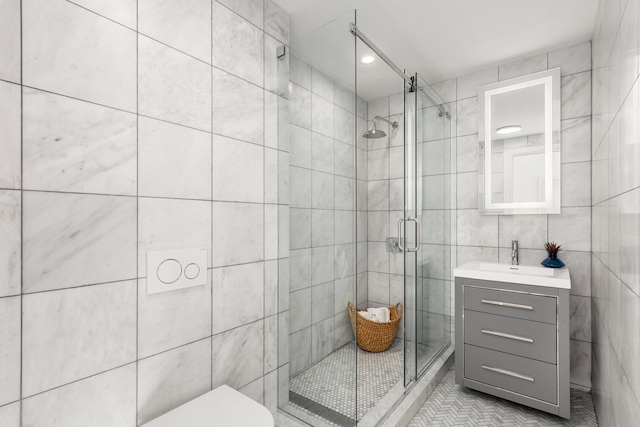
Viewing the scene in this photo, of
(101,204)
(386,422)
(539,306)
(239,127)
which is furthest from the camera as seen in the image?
(539,306)

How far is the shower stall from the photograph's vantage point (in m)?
1.68

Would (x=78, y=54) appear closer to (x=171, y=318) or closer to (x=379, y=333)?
(x=171, y=318)

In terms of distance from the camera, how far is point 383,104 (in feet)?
6.81

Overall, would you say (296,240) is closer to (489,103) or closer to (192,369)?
(192,369)

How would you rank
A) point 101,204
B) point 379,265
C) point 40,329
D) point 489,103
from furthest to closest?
point 489,103, point 379,265, point 101,204, point 40,329

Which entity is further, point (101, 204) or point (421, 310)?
point (421, 310)

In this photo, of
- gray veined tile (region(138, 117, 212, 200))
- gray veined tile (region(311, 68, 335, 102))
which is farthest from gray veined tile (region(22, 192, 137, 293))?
gray veined tile (region(311, 68, 335, 102))

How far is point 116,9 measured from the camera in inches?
46.4

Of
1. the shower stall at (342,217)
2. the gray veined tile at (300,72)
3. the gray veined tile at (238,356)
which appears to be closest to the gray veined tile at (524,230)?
the shower stall at (342,217)

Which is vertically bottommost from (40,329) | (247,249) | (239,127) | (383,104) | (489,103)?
(40,329)

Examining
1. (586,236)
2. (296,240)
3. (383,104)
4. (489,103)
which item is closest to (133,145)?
(296,240)

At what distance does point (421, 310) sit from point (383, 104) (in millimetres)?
1540

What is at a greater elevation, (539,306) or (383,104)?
(383,104)
